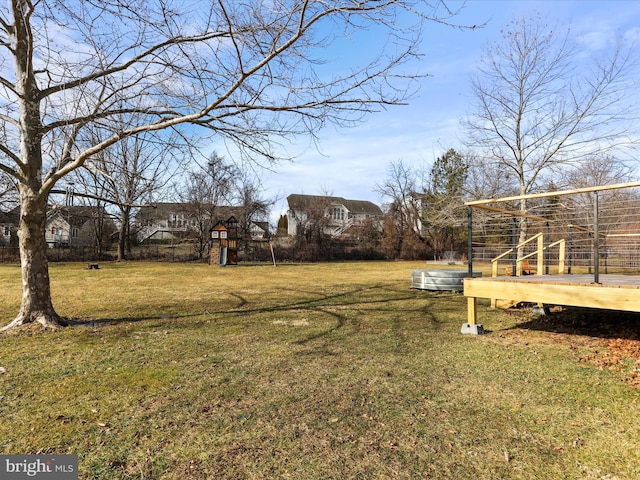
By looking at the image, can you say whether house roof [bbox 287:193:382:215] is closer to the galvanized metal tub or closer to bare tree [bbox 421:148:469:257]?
bare tree [bbox 421:148:469:257]

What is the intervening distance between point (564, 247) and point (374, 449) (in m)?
8.02

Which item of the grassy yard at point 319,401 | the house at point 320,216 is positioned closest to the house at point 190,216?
the house at point 320,216

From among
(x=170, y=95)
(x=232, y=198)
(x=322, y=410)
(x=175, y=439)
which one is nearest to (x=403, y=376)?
(x=322, y=410)

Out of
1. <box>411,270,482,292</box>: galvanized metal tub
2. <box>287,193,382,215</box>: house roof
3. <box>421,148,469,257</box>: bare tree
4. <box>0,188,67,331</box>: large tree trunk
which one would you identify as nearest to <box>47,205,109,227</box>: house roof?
<box>0,188,67,331</box>: large tree trunk

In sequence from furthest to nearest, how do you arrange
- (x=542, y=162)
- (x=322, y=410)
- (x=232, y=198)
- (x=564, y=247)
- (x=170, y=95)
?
(x=232, y=198) → (x=542, y=162) → (x=564, y=247) → (x=170, y=95) → (x=322, y=410)

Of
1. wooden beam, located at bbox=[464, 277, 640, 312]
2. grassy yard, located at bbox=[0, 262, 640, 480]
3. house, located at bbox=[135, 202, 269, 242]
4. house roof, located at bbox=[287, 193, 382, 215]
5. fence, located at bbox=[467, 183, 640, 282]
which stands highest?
house roof, located at bbox=[287, 193, 382, 215]

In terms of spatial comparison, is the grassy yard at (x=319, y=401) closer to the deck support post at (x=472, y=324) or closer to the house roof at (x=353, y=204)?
the deck support post at (x=472, y=324)

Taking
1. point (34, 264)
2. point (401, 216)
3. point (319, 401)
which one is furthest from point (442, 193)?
point (319, 401)

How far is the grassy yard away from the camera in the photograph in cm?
229

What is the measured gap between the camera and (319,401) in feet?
10.4

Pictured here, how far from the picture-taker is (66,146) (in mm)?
5645

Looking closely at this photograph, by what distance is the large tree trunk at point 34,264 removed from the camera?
5.57m

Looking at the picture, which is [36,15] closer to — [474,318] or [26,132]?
[26,132]

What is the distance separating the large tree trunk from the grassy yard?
1.15 ft
